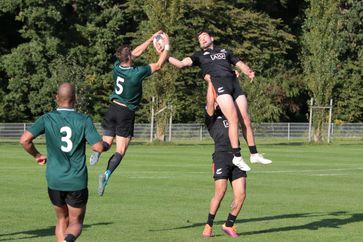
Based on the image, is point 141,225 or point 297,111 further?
point 297,111

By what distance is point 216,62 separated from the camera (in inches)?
571

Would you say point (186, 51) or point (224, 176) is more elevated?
point (186, 51)

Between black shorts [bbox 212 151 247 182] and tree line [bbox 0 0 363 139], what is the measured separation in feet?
139

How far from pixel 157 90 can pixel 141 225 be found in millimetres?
41602

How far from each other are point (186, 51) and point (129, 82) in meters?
53.1

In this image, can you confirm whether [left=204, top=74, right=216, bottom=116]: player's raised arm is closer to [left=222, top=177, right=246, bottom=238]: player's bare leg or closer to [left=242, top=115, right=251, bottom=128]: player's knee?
[left=242, top=115, right=251, bottom=128]: player's knee

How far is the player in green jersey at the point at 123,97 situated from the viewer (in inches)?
574

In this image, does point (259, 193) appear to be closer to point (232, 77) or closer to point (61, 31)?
point (232, 77)

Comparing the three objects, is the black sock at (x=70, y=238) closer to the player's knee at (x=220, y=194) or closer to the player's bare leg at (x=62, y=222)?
the player's bare leg at (x=62, y=222)

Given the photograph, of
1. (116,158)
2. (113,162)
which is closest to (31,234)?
(113,162)

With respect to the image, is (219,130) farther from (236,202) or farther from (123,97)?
(123,97)

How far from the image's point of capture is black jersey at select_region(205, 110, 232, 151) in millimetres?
13870

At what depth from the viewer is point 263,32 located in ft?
236

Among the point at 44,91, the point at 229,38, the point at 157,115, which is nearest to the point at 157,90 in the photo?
the point at 157,115
